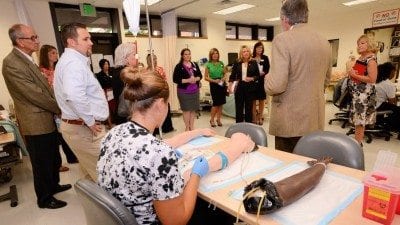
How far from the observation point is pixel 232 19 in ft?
26.4

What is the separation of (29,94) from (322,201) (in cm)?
226

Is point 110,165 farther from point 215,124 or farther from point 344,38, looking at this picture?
point 344,38

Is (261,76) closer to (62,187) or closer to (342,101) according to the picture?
(342,101)

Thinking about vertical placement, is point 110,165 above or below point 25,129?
above

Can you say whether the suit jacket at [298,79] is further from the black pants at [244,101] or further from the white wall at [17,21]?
the white wall at [17,21]

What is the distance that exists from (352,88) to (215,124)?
254 centimetres

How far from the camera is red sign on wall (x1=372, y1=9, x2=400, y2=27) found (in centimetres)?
680

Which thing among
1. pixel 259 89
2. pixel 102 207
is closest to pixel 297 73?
pixel 102 207

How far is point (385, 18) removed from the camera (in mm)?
6977

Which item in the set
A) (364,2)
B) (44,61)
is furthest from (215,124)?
(364,2)

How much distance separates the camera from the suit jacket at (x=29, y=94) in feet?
6.99

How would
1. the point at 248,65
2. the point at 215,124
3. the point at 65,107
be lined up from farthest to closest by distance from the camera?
the point at 215,124 < the point at 248,65 < the point at 65,107

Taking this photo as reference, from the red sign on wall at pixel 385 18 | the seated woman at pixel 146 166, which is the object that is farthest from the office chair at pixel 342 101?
the seated woman at pixel 146 166

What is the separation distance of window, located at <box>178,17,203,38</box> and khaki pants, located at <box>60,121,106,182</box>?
592 centimetres
